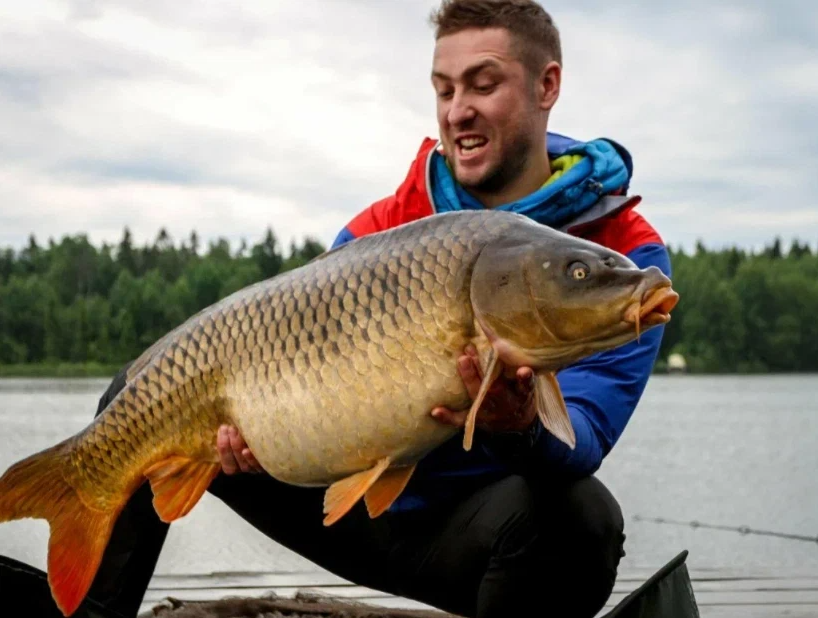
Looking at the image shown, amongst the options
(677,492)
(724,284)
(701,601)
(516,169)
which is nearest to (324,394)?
Result: (516,169)

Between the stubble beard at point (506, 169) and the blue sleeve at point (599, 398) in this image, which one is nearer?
the blue sleeve at point (599, 398)

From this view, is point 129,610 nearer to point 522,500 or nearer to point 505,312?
point 522,500

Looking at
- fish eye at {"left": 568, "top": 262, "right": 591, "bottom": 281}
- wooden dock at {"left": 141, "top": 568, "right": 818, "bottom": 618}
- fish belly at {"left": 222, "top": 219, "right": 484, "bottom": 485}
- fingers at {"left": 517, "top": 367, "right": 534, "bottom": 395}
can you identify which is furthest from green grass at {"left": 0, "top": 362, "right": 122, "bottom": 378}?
fish eye at {"left": 568, "top": 262, "right": 591, "bottom": 281}

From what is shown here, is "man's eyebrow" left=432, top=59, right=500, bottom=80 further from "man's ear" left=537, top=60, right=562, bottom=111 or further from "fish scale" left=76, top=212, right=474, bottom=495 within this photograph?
"fish scale" left=76, top=212, right=474, bottom=495

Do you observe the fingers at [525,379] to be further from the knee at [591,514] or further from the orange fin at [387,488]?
the knee at [591,514]

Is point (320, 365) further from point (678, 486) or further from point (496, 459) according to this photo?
point (678, 486)

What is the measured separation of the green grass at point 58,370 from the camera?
3491 centimetres

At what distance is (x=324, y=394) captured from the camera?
1.71 metres

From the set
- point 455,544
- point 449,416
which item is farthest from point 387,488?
point 455,544

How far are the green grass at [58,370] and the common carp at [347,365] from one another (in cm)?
3231

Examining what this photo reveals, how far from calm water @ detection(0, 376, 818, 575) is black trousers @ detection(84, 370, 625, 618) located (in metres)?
1.76

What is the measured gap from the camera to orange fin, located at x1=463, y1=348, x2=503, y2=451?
1.54 metres

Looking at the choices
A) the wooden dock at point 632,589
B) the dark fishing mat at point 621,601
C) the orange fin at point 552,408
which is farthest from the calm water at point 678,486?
the orange fin at point 552,408

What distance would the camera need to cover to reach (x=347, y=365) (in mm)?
1680
